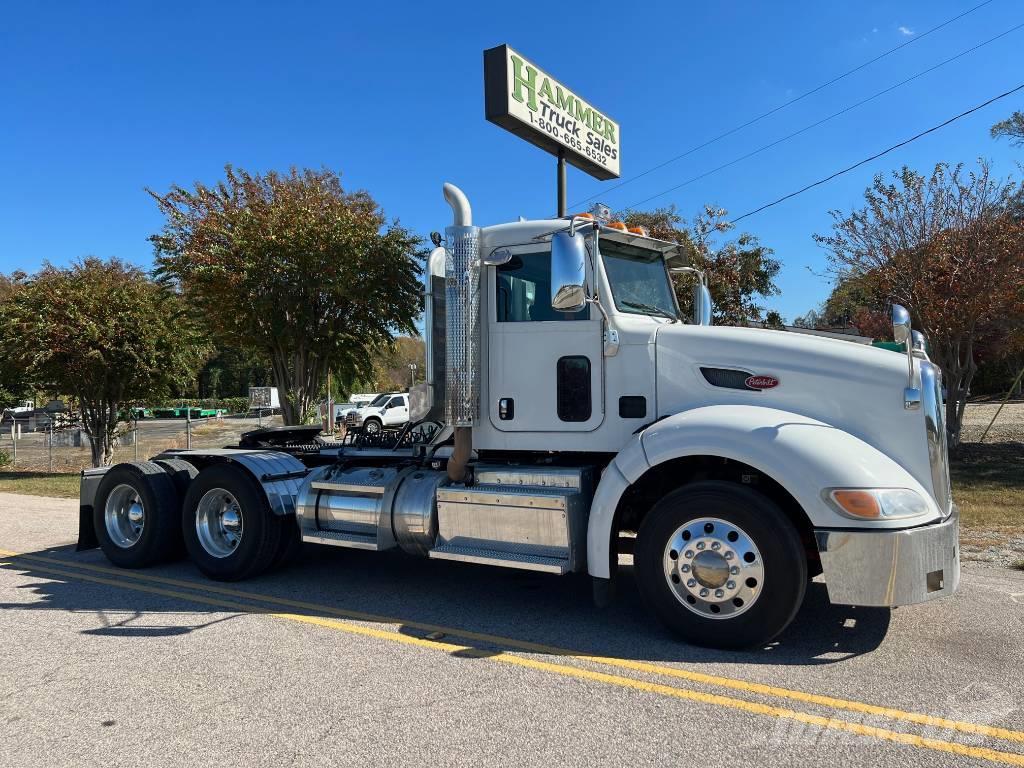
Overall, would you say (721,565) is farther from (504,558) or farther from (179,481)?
(179,481)

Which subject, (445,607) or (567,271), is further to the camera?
(445,607)

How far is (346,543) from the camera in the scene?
601 cm

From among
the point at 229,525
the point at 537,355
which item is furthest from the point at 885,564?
the point at 229,525

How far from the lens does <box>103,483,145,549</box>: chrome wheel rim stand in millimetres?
7410

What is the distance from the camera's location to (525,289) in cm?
560

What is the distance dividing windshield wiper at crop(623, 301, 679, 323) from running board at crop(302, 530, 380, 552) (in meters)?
2.71

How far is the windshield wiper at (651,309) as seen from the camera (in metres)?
5.50

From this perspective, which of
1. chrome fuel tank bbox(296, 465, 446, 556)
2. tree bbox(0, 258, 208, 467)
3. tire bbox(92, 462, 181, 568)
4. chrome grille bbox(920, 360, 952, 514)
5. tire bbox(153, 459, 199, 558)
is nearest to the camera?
chrome grille bbox(920, 360, 952, 514)

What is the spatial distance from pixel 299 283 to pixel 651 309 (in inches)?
417

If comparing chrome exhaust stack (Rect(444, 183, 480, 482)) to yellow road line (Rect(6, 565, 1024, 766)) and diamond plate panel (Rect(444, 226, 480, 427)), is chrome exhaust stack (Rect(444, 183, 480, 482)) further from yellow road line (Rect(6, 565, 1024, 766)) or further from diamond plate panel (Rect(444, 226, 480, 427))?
yellow road line (Rect(6, 565, 1024, 766))

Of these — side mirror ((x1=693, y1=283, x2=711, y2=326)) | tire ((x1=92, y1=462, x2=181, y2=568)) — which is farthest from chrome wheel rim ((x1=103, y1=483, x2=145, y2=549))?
side mirror ((x1=693, y1=283, x2=711, y2=326))

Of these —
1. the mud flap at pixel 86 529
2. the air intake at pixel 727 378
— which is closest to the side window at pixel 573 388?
the air intake at pixel 727 378

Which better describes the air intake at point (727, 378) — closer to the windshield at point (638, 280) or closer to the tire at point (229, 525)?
the windshield at point (638, 280)

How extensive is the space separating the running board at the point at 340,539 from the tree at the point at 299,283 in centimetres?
848
